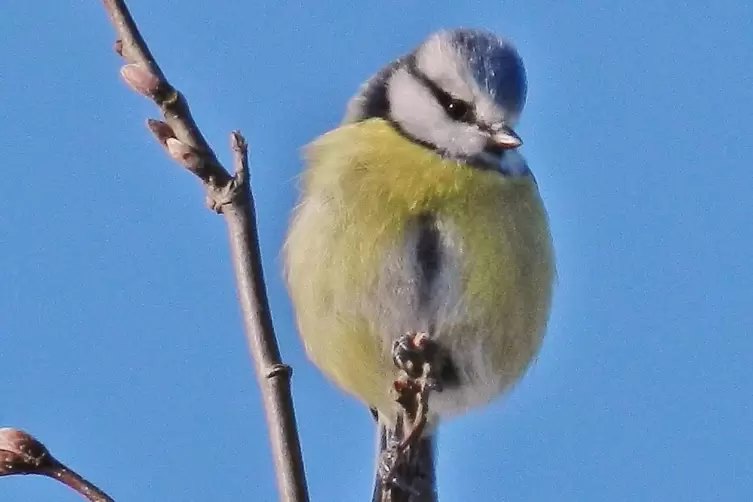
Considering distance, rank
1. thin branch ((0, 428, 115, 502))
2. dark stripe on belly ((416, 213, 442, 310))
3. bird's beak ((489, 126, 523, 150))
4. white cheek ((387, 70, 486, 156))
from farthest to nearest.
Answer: white cheek ((387, 70, 486, 156)) < bird's beak ((489, 126, 523, 150)) < dark stripe on belly ((416, 213, 442, 310)) < thin branch ((0, 428, 115, 502))

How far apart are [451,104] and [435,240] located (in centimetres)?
43

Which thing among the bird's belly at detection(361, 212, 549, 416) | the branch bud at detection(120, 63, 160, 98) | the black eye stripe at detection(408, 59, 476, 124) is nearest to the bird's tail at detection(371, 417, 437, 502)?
the bird's belly at detection(361, 212, 549, 416)

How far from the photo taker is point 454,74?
8.90 feet

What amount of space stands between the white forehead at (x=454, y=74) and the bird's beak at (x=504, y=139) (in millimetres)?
34

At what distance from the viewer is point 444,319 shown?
2.48 meters

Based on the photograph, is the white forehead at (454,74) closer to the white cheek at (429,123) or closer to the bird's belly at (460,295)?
the white cheek at (429,123)

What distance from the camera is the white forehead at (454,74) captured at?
2645 millimetres

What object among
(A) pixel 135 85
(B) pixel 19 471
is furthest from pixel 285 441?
(A) pixel 135 85

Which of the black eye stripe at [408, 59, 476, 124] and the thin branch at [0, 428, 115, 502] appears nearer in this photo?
the thin branch at [0, 428, 115, 502]

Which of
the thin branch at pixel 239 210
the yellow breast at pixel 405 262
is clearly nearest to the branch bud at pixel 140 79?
the thin branch at pixel 239 210

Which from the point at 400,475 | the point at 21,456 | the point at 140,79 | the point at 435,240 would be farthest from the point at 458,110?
the point at 21,456

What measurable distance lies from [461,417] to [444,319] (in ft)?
1.39

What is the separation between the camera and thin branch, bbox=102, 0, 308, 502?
1547 millimetres

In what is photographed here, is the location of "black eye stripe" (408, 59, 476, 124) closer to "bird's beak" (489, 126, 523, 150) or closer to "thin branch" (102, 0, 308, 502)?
"bird's beak" (489, 126, 523, 150)
